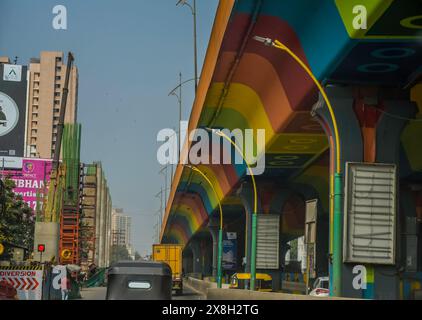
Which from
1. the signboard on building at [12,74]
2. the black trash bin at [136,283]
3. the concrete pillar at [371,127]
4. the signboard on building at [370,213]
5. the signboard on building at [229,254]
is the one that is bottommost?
the signboard on building at [229,254]

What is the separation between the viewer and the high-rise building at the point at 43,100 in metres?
175

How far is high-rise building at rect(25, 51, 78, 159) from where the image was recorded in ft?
575

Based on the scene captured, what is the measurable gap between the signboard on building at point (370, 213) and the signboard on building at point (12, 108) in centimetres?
9643

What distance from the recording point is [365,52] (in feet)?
70.9

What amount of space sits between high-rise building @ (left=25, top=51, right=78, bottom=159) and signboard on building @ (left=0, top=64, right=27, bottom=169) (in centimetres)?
4053

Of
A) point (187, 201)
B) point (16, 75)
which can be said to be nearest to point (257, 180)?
point (187, 201)

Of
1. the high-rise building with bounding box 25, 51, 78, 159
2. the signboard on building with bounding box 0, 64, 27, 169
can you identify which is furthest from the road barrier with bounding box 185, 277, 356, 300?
the high-rise building with bounding box 25, 51, 78, 159

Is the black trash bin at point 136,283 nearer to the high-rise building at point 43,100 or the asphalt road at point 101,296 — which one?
the asphalt road at point 101,296

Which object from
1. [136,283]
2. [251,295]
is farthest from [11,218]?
[136,283]

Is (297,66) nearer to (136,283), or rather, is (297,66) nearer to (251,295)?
(251,295)

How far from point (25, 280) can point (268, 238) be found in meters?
19.3

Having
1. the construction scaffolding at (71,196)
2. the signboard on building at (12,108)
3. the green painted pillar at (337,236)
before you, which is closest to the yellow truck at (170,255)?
the construction scaffolding at (71,196)

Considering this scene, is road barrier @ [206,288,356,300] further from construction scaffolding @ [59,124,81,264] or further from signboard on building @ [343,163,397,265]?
construction scaffolding @ [59,124,81,264]
